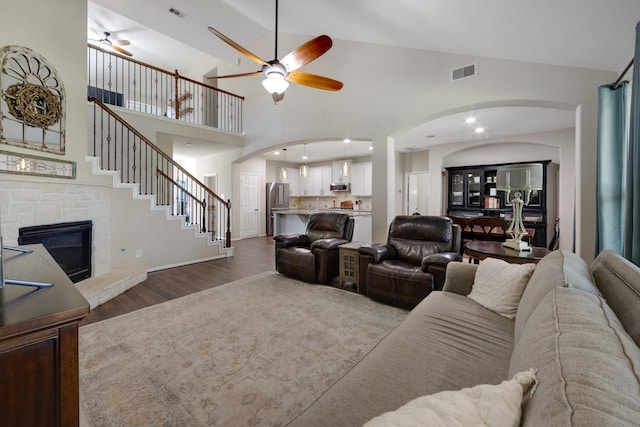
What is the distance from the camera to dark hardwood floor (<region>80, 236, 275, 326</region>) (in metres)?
3.12

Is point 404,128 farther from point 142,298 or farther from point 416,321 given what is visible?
point 142,298

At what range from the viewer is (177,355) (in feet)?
7.02

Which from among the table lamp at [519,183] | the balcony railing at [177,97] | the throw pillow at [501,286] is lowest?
the throw pillow at [501,286]

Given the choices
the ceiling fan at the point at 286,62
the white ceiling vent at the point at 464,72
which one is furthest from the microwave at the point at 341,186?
the ceiling fan at the point at 286,62

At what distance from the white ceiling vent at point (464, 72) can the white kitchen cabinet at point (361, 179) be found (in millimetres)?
5032

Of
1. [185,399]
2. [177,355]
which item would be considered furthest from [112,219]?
[185,399]

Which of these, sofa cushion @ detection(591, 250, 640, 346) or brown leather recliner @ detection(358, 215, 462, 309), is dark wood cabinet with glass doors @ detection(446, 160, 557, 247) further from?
sofa cushion @ detection(591, 250, 640, 346)

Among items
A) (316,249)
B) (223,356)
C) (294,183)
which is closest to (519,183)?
(316,249)

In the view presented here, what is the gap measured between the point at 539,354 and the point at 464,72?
12.8ft

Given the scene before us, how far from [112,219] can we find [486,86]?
566 cm

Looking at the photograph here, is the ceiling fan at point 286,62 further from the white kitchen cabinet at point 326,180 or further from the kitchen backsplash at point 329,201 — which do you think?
the white kitchen cabinet at point 326,180

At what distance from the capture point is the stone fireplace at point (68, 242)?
2.97m

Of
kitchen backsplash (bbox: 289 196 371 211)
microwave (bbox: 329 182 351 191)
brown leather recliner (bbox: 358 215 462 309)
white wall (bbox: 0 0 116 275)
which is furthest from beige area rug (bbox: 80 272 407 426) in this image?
kitchen backsplash (bbox: 289 196 371 211)

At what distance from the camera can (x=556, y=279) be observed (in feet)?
3.92
